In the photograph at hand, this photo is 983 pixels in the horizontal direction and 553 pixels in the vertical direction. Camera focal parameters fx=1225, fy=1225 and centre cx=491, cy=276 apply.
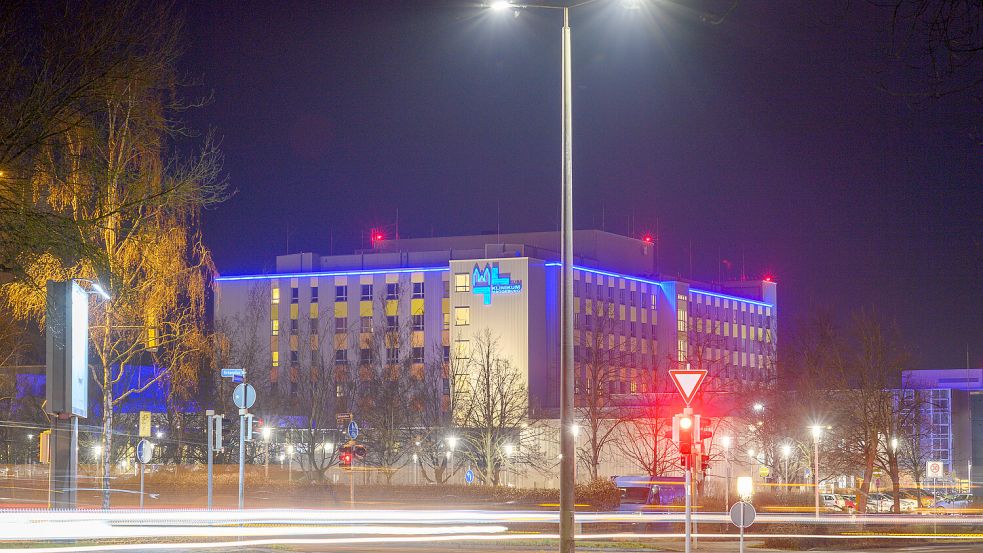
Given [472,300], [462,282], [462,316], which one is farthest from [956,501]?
[462,282]

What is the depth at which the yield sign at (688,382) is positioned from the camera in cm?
2223

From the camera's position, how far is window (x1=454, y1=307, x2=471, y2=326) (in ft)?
386

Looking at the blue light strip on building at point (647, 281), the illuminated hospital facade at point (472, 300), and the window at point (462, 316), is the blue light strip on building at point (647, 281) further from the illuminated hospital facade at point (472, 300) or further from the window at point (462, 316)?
the window at point (462, 316)

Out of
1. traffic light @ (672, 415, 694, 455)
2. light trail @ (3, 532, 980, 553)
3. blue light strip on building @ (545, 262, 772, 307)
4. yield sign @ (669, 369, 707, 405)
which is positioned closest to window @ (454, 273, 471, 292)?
blue light strip on building @ (545, 262, 772, 307)

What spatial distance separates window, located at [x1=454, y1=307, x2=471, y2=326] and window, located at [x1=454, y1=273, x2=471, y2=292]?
2.00m

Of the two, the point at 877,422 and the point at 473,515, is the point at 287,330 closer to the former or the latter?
the point at 877,422

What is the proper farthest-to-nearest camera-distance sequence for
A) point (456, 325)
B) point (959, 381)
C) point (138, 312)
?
1. point (959, 381)
2. point (456, 325)
3. point (138, 312)

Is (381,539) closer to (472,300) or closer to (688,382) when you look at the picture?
(688,382)

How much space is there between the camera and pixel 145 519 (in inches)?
1346

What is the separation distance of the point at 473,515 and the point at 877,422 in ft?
81.4

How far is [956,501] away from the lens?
84.1 metres

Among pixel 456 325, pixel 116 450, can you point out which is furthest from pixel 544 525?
pixel 456 325

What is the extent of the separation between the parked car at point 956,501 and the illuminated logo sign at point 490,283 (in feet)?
142

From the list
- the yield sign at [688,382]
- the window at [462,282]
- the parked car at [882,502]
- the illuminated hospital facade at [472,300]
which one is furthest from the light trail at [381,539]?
the window at [462,282]
